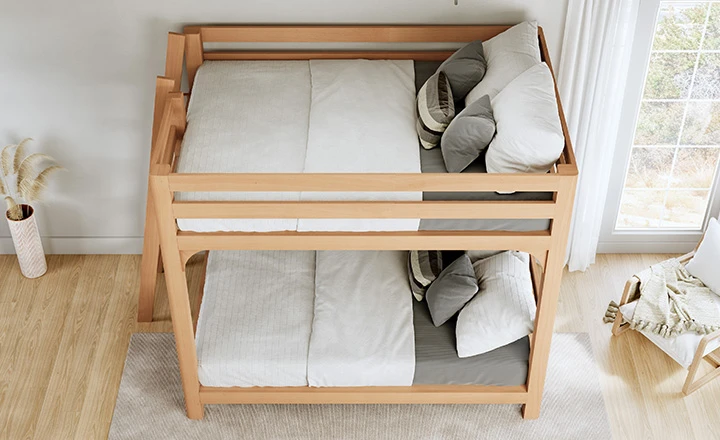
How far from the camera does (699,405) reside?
128 inches

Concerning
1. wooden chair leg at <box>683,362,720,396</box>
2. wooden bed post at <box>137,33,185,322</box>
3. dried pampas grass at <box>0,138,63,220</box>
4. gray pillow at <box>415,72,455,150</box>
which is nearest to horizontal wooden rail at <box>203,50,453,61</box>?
wooden bed post at <box>137,33,185,322</box>

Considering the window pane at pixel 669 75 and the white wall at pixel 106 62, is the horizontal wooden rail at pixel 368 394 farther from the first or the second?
the window pane at pixel 669 75

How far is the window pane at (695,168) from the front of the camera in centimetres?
368

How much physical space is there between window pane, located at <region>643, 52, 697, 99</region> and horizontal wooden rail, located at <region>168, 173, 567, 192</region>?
1.26 metres

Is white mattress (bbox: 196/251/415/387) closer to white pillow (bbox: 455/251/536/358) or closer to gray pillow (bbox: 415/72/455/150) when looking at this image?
white pillow (bbox: 455/251/536/358)

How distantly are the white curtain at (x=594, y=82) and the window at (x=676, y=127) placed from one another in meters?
0.18

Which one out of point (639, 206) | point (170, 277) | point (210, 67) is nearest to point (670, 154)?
point (639, 206)

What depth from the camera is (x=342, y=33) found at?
328 centimetres

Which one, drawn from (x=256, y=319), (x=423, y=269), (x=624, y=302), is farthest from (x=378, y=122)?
(x=624, y=302)

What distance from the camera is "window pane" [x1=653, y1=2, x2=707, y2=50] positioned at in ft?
10.9

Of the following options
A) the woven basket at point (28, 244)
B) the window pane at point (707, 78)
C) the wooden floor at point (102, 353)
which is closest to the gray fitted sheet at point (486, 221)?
the wooden floor at point (102, 353)

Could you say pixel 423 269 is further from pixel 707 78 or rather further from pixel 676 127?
pixel 707 78

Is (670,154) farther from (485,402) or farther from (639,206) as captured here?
(485,402)

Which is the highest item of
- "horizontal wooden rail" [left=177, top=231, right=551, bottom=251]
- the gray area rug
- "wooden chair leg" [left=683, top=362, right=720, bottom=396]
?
"horizontal wooden rail" [left=177, top=231, right=551, bottom=251]
